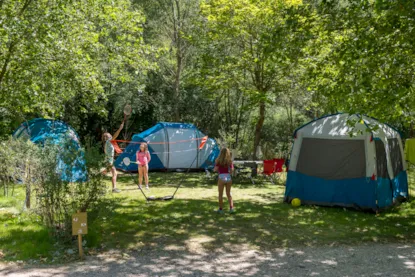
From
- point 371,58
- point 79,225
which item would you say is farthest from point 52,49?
point 371,58

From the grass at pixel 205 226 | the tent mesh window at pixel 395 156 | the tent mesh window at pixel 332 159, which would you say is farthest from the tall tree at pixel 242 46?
the grass at pixel 205 226

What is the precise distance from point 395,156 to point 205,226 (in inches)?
201

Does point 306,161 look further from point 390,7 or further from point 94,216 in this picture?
point 94,216

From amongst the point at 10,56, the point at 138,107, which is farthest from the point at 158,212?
the point at 138,107

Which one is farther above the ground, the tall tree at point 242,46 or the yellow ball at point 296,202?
the tall tree at point 242,46

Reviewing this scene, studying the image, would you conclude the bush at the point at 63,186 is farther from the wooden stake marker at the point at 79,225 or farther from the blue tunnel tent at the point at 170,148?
the blue tunnel tent at the point at 170,148

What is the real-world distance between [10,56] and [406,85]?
6.62 metres

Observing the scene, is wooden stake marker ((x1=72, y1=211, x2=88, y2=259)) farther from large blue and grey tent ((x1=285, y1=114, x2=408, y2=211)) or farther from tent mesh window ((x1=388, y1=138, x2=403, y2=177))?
tent mesh window ((x1=388, y1=138, x2=403, y2=177))

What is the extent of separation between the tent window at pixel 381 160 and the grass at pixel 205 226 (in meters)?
0.81

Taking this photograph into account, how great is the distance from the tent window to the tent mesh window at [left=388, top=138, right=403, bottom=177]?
450 mm

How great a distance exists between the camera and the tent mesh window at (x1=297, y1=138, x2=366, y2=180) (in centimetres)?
931

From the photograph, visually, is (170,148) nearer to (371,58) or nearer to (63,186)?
(371,58)

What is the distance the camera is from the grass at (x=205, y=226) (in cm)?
635

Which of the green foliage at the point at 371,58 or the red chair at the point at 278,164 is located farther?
the red chair at the point at 278,164
